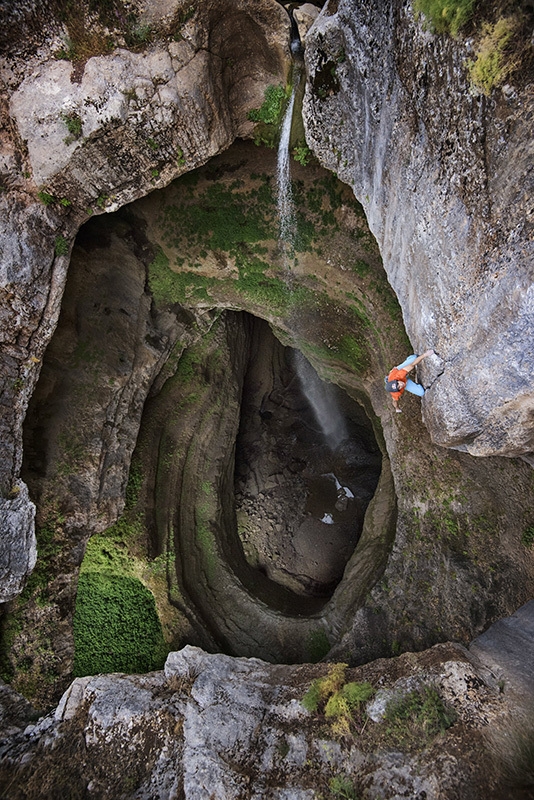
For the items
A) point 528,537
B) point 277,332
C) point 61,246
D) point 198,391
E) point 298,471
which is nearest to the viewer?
point 528,537

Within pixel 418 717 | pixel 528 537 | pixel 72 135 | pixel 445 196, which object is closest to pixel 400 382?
pixel 445 196

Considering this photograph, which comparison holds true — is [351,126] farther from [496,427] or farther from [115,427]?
[115,427]

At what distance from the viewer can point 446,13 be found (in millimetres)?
3697

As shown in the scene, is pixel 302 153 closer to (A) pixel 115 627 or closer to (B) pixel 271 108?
(B) pixel 271 108

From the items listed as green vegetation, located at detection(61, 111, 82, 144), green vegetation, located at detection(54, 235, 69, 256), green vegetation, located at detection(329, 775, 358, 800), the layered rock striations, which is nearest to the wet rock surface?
the layered rock striations

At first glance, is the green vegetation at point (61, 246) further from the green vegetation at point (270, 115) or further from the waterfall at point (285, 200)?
the waterfall at point (285, 200)

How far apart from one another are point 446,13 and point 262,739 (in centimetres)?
784

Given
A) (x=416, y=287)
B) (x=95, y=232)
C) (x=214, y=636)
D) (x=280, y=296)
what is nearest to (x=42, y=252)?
(x=95, y=232)

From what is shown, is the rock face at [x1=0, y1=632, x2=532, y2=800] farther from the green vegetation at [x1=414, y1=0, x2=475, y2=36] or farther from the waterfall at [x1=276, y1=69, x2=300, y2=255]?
the waterfall at [x1=276, y1=69, x2=300, y2=255]

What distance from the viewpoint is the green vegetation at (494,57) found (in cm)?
336

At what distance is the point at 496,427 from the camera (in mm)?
4816

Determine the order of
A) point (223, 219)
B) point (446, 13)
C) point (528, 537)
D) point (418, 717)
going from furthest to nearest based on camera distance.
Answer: point (223, 219) < point (528, 537) < point (418, 717) < point (446, 13)

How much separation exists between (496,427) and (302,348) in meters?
5.97

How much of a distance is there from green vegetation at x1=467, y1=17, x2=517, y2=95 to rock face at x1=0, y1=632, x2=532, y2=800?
6087 millimetres
